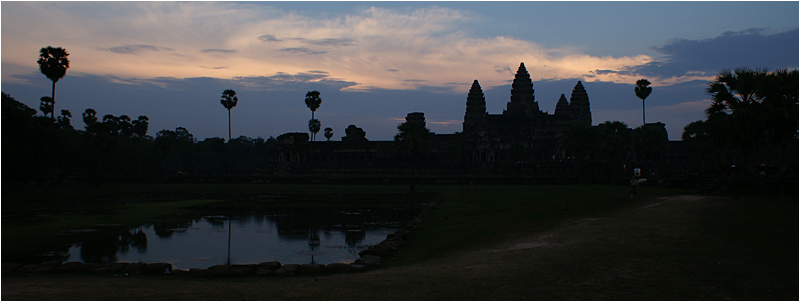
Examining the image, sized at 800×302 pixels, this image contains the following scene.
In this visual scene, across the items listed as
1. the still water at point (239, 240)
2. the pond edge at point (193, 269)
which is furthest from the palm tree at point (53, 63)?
the pond edge at point (193, 269)

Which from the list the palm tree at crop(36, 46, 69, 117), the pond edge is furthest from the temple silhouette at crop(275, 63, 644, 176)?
the pond edge

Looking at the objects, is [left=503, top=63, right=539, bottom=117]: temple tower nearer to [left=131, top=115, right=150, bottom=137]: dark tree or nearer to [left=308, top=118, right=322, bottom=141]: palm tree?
[left=308, top=118, right=322, bottom=141]: palm tree

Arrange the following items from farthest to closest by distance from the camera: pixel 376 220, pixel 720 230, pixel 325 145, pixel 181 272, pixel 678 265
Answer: pixel 325 145, pixel 376 220, pixel 720 230, pixel 181 272, pixel 678 265

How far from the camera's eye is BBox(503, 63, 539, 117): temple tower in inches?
4574

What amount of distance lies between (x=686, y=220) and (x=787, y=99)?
1095 centimetres

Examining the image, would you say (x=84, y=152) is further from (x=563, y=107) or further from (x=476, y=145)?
(x=563, y=107)

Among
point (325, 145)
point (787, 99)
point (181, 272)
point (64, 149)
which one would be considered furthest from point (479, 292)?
point (325, 145)

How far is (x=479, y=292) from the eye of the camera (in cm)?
790

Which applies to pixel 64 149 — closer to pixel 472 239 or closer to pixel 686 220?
pixel 472 239

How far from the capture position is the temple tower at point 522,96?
Result: 11619 cm

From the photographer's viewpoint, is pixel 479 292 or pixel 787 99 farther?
pixel 787 99

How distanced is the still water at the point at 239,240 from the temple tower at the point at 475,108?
90605 millimetres

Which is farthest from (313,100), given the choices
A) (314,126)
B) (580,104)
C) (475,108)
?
(580,104)

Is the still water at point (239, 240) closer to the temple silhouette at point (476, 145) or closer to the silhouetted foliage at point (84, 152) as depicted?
the silhouetted foliage at point (84, 152)
